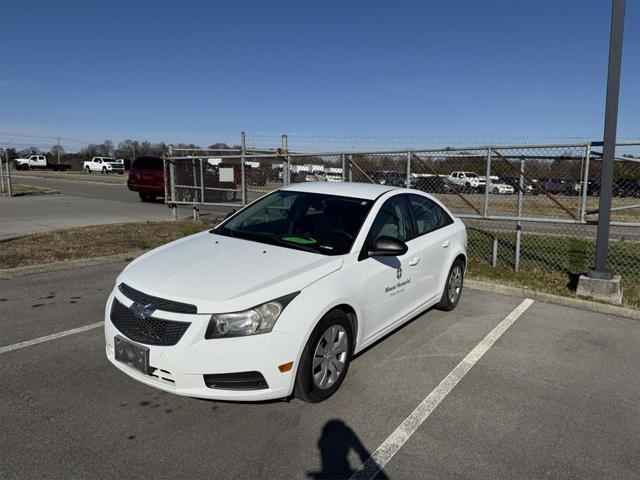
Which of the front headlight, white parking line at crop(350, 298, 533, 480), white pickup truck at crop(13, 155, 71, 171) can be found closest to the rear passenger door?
white parking line at crop(350, 298, 533, 480)

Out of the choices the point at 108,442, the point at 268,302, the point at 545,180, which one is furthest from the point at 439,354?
the point at 545,180

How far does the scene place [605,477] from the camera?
2.78m

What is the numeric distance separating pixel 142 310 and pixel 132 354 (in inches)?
11.6

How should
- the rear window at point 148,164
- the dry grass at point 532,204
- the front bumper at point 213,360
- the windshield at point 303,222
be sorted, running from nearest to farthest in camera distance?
the front bumper at point 213,360, the windshield at point 303,222, the dry grass at point 532,204, the rear window at point 148,164

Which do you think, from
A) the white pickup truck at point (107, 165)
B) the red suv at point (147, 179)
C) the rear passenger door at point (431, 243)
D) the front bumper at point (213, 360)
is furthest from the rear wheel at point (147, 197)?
the white pickup truck at point (107, 165)

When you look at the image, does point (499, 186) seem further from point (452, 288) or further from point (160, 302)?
point (160, 302)

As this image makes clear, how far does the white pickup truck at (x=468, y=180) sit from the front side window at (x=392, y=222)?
3.66 metres

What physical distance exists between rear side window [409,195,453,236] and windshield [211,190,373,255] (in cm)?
81

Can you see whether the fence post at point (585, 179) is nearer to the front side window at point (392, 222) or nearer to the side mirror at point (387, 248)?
the front side window at point (392, 222)

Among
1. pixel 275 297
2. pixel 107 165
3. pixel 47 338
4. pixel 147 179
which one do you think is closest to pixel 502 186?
pixel 275 297

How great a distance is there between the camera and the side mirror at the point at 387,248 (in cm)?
388

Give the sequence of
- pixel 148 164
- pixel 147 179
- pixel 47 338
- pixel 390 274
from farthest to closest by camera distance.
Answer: pixel 148 164 → pixel 147 179 → pixel 47 338 → pixel 390 274

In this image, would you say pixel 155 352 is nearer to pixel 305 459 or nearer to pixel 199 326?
pixel 199 326

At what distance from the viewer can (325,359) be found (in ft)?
11.3
